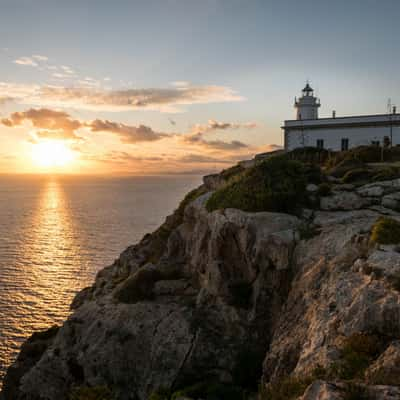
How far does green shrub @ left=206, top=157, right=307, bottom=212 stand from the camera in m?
17.5

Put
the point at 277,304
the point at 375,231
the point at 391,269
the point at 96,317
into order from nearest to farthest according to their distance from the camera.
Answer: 1. the point at 391,269
2. the point at 375,231
3. the point at 277,304
4. the point at 96,317

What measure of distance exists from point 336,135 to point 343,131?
1066 millimetres

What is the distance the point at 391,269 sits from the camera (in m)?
9.17

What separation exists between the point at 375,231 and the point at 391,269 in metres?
2.37

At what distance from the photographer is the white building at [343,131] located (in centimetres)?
4578

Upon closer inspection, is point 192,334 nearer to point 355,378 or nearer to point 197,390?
point 197,390

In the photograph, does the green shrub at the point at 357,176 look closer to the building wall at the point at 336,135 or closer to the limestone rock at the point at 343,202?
the limestone rock at the point at 343,202

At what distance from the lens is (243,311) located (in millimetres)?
15719

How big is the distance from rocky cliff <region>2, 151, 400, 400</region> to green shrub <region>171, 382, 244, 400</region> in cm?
Result: 6

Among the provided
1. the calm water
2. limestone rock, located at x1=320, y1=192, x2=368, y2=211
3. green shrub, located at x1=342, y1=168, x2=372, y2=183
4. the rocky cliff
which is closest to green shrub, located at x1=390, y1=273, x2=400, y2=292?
the rocky cliff

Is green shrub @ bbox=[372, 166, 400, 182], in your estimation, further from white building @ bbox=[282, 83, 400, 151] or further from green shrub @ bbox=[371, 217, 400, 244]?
white building @ bbox=[282, 83, 400, 151]

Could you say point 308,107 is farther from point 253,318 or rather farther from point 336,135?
point 253,318

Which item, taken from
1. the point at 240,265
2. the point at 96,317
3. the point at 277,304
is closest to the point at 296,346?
the point at 277,304

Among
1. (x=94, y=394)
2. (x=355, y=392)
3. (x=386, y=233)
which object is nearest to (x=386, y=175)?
(x=386, y=233)
